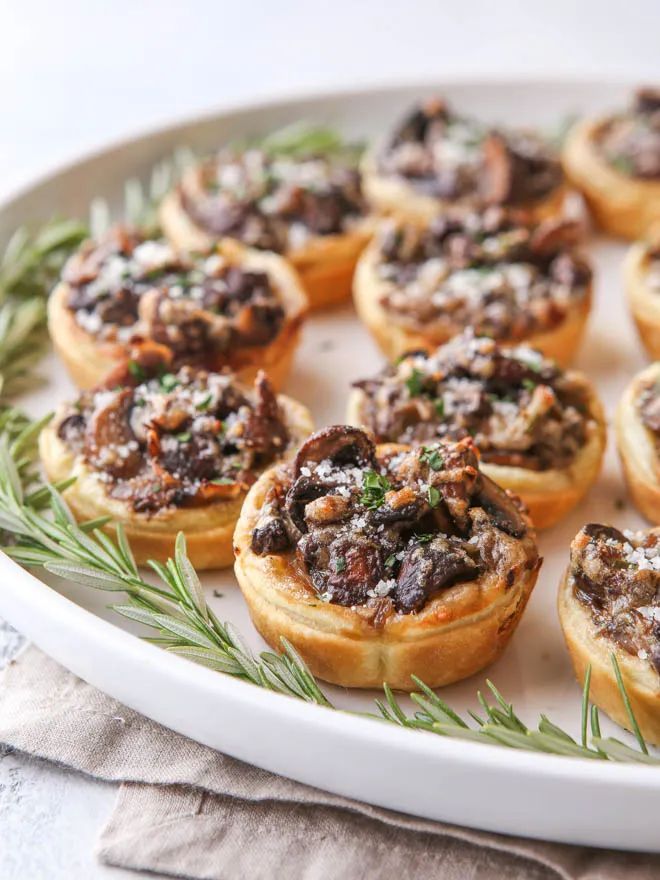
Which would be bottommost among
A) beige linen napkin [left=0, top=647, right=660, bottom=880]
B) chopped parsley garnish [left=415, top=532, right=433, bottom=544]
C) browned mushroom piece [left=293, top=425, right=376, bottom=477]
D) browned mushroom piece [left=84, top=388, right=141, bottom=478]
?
beige linen napkin [left=0, top=647, right=660, bottom=880]

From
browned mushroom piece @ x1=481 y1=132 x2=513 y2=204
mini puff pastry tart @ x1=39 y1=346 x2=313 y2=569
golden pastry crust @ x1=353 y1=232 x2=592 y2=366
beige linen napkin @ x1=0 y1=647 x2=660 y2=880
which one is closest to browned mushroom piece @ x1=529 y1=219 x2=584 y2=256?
golden pastry crust @ x1=353 y1=232 x2=592 y2=366

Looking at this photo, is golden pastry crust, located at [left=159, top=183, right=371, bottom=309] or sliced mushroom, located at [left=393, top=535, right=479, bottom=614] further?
golden pastry crust, located at [left=159, top=183, right=371, bottom=309]

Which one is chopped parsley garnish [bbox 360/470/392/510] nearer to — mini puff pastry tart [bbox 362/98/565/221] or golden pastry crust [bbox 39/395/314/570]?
golden pastry crust [bbox 39/395/314/570]

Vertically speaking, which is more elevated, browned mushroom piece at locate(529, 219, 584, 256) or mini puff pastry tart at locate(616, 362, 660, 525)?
browned mushroom piece at locate(529, 219, 584, 256)

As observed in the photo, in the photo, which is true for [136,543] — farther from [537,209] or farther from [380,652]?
[537,209]

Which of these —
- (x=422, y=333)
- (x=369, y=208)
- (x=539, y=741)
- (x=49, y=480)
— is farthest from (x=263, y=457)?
(x=369, y=208)

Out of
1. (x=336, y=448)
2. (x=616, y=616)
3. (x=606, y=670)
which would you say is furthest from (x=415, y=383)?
(x=606, y=670)

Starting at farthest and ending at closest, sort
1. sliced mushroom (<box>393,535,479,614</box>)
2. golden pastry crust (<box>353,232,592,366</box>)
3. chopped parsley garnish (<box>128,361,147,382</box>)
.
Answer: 1. golden pastry crust (<box>353,232,592,366</box>)
2. chopped parsley garnish (<box>128,361,147,382</box>)
3. sliced mushroom (<box>393,535,479,614</box>)

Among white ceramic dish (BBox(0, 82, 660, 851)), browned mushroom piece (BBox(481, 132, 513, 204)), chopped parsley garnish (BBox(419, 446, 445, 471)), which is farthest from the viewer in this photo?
browned mushroom piece (BBox(481, 132, 513, 204))

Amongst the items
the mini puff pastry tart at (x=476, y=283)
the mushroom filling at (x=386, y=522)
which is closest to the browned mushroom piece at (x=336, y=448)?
the mushroom filling at (x=386, y=522)
